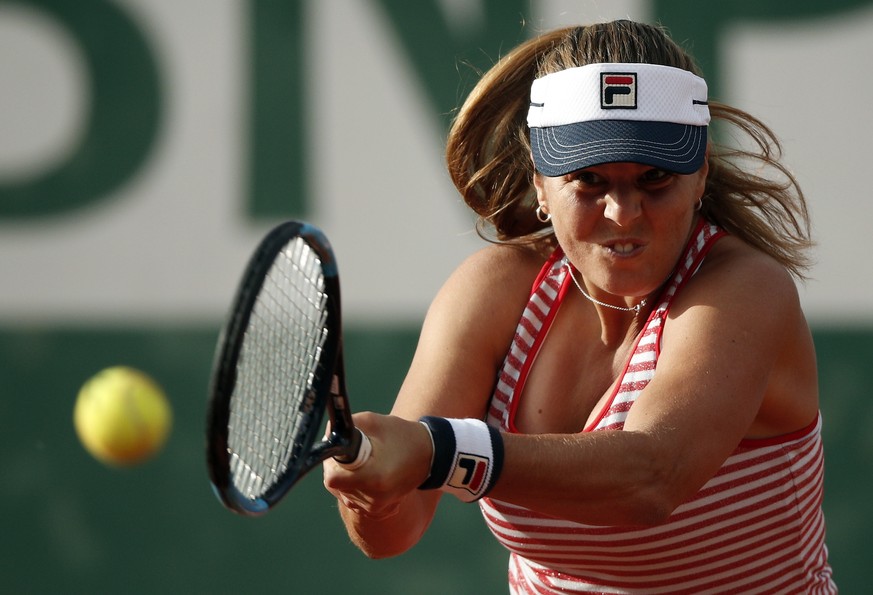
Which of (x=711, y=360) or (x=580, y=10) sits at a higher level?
(x=580, y=10)

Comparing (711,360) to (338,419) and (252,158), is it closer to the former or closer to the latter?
(338,419)

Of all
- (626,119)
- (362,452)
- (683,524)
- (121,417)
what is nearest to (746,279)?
(626,119)

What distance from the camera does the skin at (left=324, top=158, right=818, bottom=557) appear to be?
172 centimetres

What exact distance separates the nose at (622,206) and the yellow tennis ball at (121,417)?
2302mm

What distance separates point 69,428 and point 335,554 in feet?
3.28

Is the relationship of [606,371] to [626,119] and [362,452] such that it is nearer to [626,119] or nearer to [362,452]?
[626,119]

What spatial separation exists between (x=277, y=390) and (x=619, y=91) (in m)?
0.70

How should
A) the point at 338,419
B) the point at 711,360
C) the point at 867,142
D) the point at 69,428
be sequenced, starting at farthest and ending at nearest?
the point at 69,428 < the point at 867,142 < the point at 711,360 < the point at 338,419

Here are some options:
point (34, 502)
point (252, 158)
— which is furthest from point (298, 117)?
point (34, 502)

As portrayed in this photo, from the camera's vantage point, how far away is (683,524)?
2.09 meters

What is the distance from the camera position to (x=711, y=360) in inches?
72.7

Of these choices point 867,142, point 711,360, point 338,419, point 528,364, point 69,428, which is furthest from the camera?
point 69,428

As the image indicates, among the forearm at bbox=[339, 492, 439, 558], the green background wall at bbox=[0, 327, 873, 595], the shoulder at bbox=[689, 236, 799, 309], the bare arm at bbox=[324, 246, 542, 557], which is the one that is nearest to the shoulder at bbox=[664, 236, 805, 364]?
the shoulder at bbox=[689, 236, 799, 309]

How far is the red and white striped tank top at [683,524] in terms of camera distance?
2.08 metres
